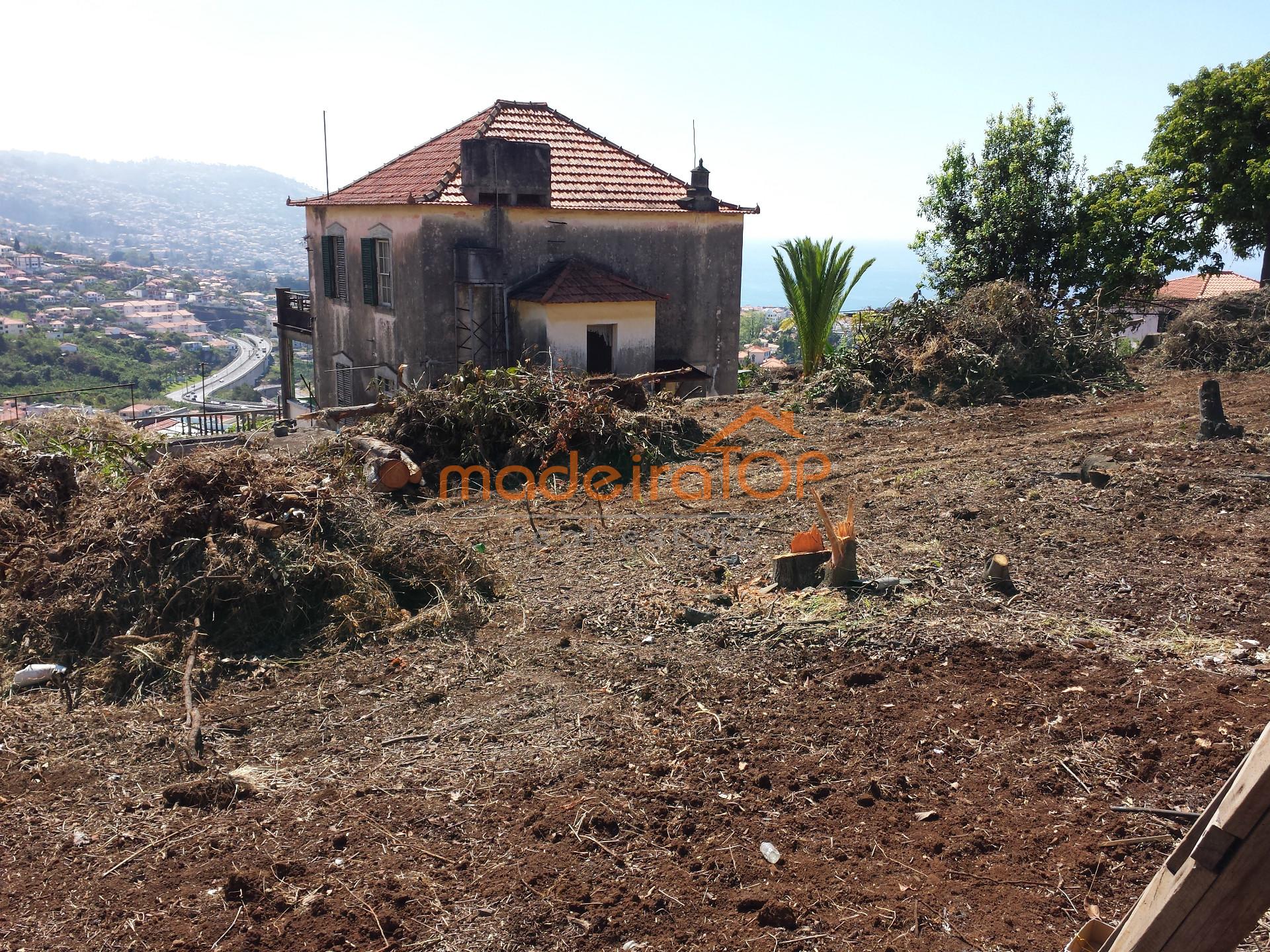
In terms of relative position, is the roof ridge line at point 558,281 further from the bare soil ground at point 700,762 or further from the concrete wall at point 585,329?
the bare soil ground at point 700,762

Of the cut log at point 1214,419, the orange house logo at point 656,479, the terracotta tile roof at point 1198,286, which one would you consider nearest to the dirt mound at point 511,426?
the orange house logo at point 656,479

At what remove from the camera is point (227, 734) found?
502cm

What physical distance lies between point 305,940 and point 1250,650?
4.49 metres

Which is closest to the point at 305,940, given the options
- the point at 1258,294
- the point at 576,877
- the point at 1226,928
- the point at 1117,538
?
the point at 576,877

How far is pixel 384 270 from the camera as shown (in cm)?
1752

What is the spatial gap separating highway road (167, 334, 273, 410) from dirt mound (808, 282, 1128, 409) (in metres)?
37.5

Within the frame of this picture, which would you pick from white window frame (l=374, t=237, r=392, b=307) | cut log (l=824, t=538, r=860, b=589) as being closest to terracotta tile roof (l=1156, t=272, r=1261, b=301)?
white window frame (l=374, t=237, r=392, b=307)

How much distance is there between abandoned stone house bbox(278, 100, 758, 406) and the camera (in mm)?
16141

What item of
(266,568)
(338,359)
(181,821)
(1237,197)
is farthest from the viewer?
(338,359)

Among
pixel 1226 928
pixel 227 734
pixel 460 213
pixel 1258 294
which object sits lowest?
pixel 227 734

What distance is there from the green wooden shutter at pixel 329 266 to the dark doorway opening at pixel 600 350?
237 inches

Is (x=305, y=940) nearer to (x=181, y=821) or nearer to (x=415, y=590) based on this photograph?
(x=181, y=821)

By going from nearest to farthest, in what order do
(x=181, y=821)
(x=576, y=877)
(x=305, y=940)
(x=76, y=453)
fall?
(x=305, y=940) → (x=576, y=877) → (x=181, y=821) → (x=76, y=453)

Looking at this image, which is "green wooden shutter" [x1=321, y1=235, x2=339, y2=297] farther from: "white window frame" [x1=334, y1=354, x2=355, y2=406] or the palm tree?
the palm tree
